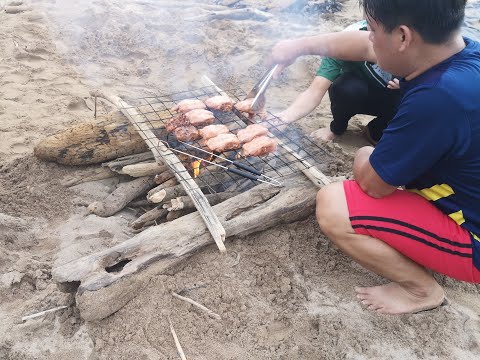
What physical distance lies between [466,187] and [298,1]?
30.3 ft

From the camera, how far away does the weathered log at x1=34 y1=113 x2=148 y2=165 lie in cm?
441

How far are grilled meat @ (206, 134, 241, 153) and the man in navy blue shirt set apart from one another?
1.19 m

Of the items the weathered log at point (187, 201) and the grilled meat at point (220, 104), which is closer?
the weathered log at point (187, 201)

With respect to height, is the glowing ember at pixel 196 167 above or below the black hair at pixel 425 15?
below

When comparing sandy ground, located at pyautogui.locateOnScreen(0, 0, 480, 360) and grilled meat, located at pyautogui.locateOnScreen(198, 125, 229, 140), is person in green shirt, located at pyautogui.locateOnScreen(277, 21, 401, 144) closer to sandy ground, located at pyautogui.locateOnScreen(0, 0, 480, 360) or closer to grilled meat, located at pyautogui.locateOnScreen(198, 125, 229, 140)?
sandy ground, located at pyautogui.locateOnScreen(0, 0, 480, 360)

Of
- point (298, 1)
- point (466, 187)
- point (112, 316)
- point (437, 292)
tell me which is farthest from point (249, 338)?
point (298, 1)

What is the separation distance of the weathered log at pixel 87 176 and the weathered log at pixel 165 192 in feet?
2.71

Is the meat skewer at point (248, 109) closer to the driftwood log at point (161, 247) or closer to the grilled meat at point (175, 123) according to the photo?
the grilled meat at point (175, 123)

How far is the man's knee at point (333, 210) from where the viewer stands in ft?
10.1

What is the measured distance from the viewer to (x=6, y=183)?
444 centimetres

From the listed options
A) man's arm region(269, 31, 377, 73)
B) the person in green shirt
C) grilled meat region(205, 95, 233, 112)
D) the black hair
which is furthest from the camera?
the person in green shirt

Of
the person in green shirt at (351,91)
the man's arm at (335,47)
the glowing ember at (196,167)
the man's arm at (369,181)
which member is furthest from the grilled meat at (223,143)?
the man's arm at (369,181)

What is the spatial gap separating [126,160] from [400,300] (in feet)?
9.74

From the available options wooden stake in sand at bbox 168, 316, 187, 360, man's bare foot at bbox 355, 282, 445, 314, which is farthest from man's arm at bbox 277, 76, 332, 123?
wooden stake in sand at bbox 168, 316, 187, 360
